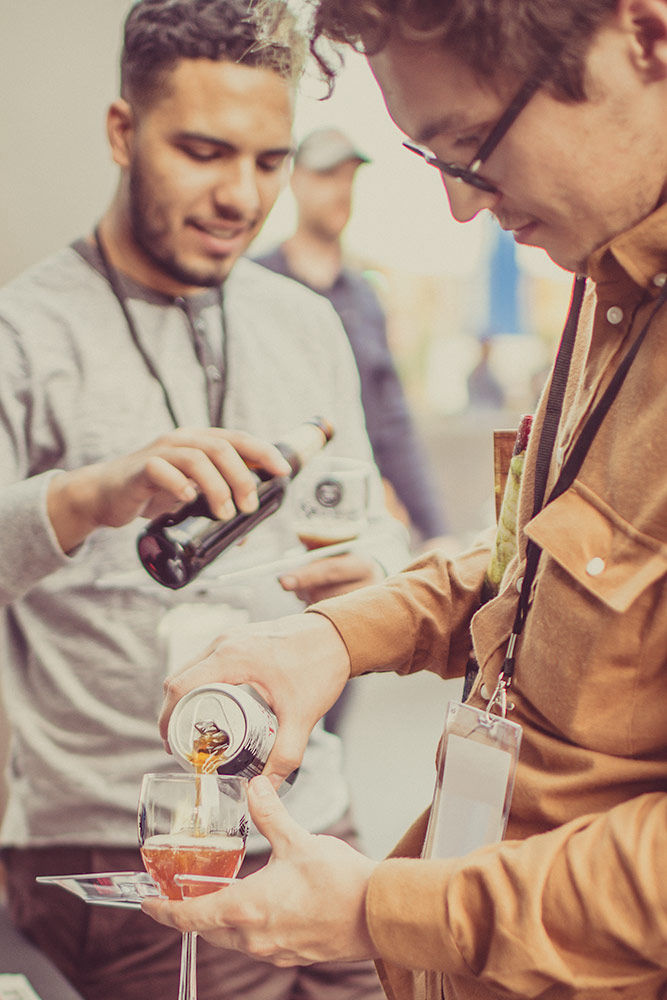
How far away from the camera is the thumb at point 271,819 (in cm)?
93

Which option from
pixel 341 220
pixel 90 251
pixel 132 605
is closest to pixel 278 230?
pixel 341 220

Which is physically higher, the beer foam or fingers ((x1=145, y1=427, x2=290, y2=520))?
fingers ((x1=145, y1=427, x2=290, y2=520))

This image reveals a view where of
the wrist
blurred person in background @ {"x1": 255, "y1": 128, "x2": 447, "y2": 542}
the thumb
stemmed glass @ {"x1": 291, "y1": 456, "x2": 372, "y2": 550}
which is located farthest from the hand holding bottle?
blurred person in background @ {"x1": 255, "y1": 128, "x2": 447, "y2": 542}

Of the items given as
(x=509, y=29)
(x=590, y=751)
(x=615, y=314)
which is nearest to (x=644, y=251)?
(x=615, y=314)

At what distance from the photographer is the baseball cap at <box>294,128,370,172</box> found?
11.5ft

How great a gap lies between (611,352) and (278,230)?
3.35 m

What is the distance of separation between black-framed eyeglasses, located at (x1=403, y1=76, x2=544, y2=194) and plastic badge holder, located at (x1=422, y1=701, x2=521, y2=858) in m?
0.52

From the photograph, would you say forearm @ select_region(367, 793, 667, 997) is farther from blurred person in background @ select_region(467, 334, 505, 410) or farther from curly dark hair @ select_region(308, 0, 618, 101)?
blurred person in background @ select_region(467, 334, 505, 410)

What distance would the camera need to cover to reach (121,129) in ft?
5.88

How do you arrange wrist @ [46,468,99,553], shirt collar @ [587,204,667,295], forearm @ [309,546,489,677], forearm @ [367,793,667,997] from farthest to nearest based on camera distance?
wrist @ [46,468,99,553]
forearm @ [309,546,489,677]
shirt collar @ [587,204,667,295]
forearm @ [367,793,667,997]

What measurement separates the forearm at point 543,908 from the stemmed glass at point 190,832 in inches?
7.8

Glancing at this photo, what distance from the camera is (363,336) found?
3395mm

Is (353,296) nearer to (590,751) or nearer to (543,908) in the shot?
(590,751)

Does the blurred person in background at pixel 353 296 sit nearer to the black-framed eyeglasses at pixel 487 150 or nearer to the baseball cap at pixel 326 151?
the baseball cap at pixel 326 151
